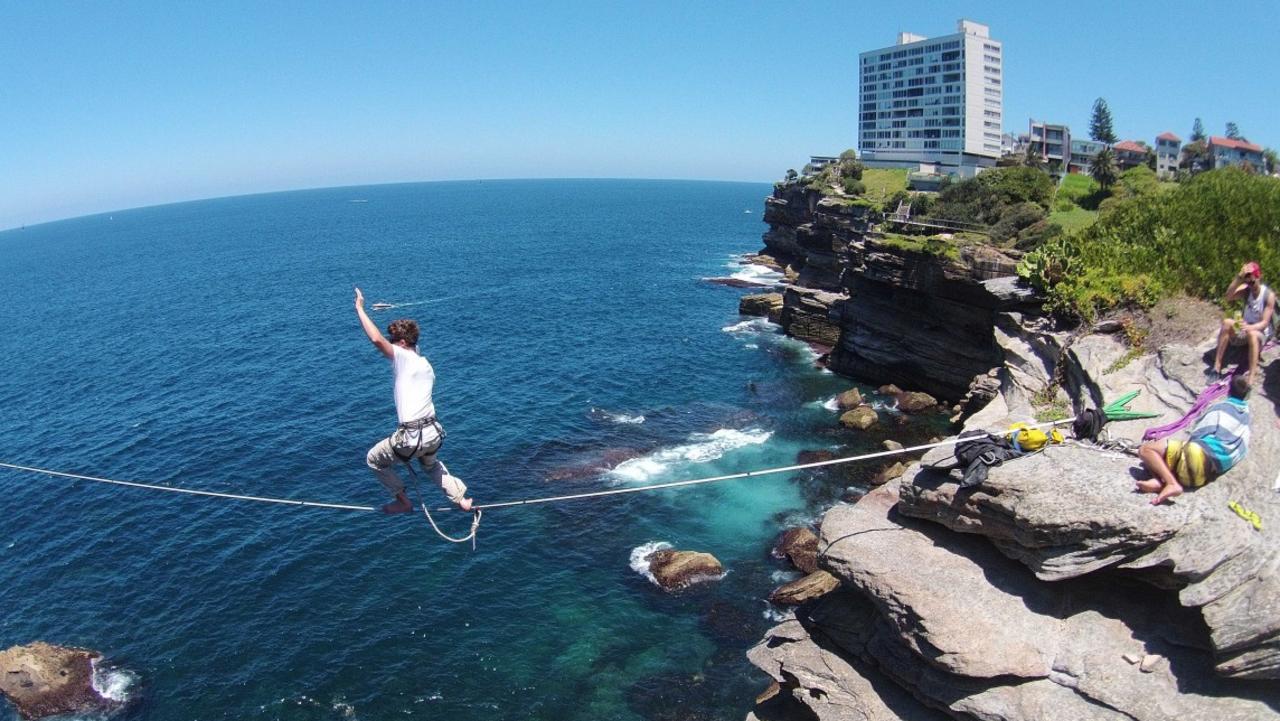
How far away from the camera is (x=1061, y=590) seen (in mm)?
15555

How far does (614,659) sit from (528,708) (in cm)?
348

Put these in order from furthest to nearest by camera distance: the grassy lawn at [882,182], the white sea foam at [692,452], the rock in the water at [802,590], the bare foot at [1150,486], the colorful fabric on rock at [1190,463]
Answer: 1. the grassy lawn at [882,182]
2. the white sea foam at [692,452]
3. the rock in the water at [802,590]
4. the bare foot at [1150,486]
5. the colorful fabric on rock at [1190,463]

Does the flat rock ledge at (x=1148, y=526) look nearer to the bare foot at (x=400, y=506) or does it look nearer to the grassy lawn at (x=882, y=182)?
the bare foot at (x=400, y=506)

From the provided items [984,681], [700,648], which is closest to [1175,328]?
[984,681]

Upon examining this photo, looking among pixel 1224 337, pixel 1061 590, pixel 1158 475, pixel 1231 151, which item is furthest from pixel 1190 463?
pixel 1231 151

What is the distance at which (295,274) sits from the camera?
109062 mm

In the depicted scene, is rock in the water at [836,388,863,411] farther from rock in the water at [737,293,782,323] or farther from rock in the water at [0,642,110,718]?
rock in the water at [0,642,110,718]

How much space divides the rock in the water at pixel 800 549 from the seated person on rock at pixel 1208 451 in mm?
16657

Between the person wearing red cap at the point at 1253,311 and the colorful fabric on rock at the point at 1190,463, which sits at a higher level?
the person wearing red cap at the point at 1253,311

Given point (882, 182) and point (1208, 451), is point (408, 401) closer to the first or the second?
point (1208, 451)

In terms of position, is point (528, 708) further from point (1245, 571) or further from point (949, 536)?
point (1245, 571)

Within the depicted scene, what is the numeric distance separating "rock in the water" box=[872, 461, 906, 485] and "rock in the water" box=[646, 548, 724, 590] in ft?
31.2

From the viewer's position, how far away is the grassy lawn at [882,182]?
8019 centimetres

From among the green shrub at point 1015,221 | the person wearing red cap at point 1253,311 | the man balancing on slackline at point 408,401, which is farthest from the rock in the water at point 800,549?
the green shrub at point 1015,221
